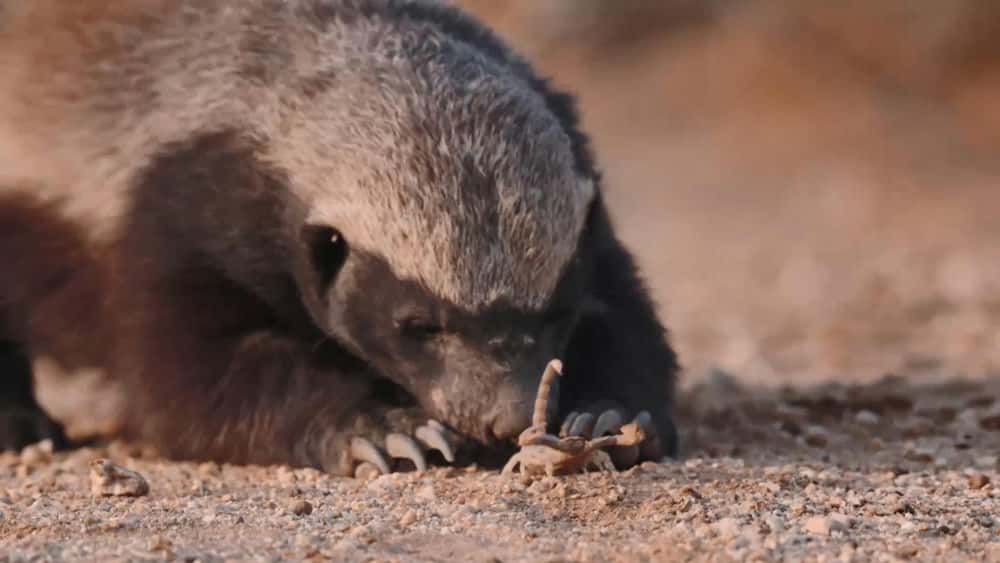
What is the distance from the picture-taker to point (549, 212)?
5.58 meters

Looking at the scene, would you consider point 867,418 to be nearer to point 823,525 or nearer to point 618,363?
point 618,363

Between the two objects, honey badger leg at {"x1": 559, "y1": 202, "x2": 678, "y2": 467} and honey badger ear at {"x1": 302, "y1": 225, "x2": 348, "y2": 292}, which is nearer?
honey badger ear at {"x1": 302, "y1": 225, "x2": 348, "y2": 292}

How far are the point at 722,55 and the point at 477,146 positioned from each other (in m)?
15.2

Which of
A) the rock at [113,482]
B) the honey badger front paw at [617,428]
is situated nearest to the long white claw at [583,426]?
the honey badger front paw at [617,428]

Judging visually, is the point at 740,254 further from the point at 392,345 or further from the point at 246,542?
the point at 246,542

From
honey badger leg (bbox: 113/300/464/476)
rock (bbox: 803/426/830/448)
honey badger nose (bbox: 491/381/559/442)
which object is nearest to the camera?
honey badger nose (bbox: 491/381/559/442)

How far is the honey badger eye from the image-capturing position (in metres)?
5.61

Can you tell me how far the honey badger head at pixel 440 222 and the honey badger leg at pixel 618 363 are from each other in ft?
1.34

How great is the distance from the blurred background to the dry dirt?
3cm

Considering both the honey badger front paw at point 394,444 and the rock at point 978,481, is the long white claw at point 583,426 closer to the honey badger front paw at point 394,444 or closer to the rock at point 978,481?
the honey badger front paw at point 394,444

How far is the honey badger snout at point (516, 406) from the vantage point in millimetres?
5441

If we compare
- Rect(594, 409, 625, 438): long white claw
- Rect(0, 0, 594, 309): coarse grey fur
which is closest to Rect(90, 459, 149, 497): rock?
Rect(0, 0, 594, 309): coarse grey fur

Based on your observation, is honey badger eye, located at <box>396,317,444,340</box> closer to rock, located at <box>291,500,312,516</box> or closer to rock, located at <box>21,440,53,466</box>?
rock, located at <box>291,500,312,516</box>

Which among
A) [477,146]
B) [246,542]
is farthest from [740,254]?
[246,542]
